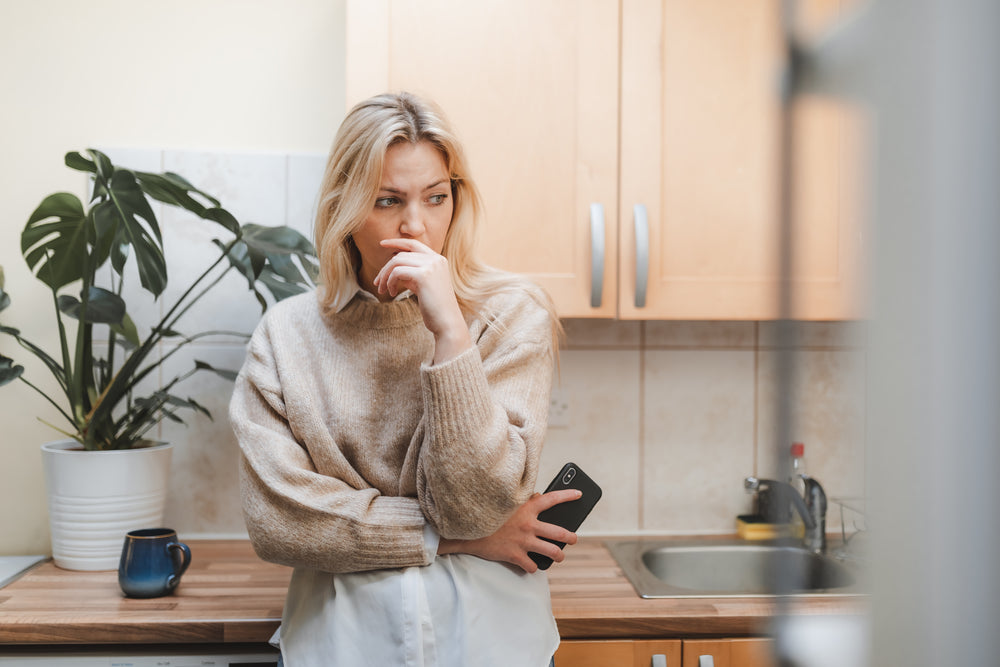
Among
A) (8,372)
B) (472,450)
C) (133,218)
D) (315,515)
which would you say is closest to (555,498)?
(472,450)

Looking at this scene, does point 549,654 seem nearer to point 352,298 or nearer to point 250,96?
point 352,298

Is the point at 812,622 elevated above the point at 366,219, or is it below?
below

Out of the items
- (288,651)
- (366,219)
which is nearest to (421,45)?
(366,219)

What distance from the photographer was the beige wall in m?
1.85

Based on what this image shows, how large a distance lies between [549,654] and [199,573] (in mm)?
830

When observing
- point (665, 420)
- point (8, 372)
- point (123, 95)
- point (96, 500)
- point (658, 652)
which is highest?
point (123, 95)

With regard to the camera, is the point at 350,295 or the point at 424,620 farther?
the point at 350,295

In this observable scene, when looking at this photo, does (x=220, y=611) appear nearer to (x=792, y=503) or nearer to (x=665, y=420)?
(x=665, y=420)

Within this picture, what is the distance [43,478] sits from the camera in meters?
1.88

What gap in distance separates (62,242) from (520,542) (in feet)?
3.45

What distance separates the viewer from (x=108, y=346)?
1.83 metres

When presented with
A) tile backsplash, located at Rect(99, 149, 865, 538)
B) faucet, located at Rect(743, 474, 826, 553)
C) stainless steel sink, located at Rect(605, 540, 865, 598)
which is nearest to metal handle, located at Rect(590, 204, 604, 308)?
tile backsplash, located at Rect(99, 149, 865, 538)

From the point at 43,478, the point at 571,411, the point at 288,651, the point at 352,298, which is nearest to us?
the point at 288,651

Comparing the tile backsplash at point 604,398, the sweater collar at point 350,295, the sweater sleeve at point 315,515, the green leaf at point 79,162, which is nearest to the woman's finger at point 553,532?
the sweater sleeve at point 315,515
